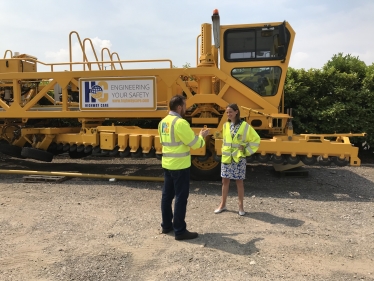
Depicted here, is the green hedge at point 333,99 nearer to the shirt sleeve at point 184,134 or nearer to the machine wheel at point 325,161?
the machine wheel at point 325,161

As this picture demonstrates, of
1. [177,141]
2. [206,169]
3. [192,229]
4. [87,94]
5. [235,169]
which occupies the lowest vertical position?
[192,229]

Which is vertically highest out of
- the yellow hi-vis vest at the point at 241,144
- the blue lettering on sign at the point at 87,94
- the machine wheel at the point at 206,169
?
the blue lettering on sign at the point at 87,94

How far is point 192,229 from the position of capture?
4270mm

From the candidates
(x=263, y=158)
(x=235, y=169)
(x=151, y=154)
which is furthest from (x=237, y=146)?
(x=151, y=154)

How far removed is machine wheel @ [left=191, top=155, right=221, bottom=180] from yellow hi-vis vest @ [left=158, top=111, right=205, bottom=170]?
102 inches

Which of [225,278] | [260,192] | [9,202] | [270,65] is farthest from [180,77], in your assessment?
[225,278]

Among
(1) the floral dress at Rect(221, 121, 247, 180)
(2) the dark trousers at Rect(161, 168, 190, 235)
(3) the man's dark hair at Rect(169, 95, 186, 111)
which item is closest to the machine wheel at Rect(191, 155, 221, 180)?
(1) the floral dress at Rect(221, 121, 247, 180)

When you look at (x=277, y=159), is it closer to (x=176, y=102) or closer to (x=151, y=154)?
(x=151, y=154)

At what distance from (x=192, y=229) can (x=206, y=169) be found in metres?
2.43

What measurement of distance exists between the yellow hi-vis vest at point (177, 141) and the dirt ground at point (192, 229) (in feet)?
3.00

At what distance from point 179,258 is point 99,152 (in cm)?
405

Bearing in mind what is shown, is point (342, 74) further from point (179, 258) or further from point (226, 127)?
point (179, 258)

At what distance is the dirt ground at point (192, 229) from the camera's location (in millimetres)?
3277

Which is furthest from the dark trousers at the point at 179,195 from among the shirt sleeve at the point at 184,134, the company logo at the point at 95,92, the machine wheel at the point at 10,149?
the machine wheel at the point at 10,149
